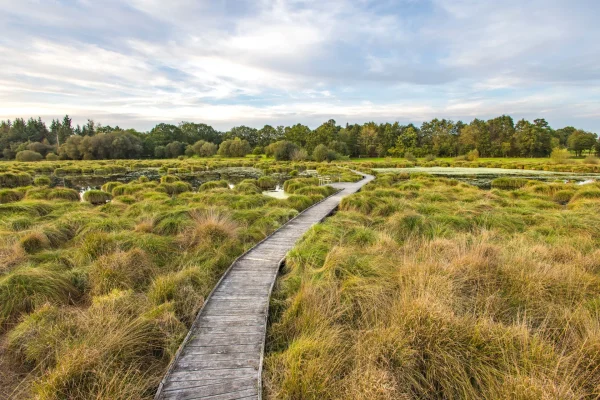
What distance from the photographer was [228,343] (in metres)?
3.90

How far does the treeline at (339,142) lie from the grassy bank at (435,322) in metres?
44.8

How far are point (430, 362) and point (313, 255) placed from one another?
3.39 metres

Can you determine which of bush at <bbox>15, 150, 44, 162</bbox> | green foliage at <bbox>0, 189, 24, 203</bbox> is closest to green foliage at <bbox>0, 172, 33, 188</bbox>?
green foliage at <bbox>0, 189, 24, 203</bbox>

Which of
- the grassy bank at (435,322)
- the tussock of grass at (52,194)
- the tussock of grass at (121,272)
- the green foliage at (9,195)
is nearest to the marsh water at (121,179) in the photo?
the green foliage at (9,195)

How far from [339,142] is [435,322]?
5931cm

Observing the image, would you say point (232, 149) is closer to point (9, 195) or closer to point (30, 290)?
point (9, 195)

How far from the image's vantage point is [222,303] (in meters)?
4.91

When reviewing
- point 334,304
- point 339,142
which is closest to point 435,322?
point 334,304

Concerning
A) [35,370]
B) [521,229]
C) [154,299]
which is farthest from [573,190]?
[35,370]

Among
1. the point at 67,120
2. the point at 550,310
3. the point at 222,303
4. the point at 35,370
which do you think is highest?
the point at 67,120

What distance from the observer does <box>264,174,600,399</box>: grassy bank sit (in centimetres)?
312

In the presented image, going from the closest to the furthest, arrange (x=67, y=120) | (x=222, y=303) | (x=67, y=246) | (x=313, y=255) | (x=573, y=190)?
(x=222, y=303)
(x=313, y=255)
(x=67, y=246)
(x=573, y=190)
(x=67, y=120)

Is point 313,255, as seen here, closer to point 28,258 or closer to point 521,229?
point 28,258

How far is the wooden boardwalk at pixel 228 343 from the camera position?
10.4 feet
